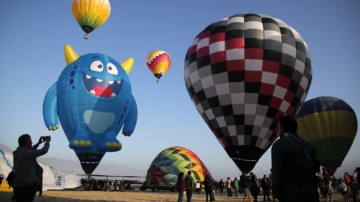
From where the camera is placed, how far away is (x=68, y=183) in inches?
730

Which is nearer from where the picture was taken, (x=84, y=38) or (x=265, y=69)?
(x=265, y=69)

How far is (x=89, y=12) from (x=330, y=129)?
573 inches

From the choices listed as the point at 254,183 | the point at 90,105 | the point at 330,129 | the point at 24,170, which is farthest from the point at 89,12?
the point at 330,129

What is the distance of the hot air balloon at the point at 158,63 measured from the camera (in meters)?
22.4

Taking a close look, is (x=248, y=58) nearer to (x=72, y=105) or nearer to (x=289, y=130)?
(x=72, y=105)

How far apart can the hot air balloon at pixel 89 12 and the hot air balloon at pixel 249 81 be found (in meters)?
6.14

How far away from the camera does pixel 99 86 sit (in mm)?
15773

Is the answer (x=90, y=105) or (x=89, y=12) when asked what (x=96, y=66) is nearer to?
(x=90, y=105)

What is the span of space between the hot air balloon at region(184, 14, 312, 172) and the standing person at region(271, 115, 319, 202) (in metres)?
9.89

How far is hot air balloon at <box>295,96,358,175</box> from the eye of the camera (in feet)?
60.2

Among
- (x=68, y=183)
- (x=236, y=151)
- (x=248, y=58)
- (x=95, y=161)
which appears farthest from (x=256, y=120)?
(x=68, y=183)

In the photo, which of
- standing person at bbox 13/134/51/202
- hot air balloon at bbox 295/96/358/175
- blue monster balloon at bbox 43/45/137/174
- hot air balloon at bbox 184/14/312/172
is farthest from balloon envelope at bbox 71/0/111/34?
standing person at bbox 13/134/51/202

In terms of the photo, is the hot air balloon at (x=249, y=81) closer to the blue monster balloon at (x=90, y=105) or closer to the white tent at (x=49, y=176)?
the blue monster balloon at (x=90, y=105)

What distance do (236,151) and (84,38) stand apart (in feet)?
30.6
